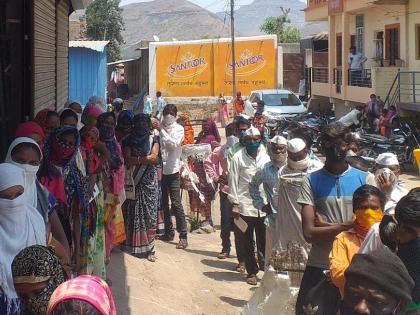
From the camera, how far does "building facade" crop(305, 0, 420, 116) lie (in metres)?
21.1

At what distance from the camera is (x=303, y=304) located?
178 inches

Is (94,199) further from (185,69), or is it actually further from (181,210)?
(185,69)

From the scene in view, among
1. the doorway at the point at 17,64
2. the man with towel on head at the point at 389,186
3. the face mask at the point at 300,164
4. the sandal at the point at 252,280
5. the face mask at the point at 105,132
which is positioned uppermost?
the doorway at the point at 17,64

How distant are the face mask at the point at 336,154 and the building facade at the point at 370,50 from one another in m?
15.4

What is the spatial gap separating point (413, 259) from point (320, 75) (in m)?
29.3

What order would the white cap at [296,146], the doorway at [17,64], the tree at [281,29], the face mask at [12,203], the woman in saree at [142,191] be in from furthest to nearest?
the tree at [281,29] → the woman in saree at [142,191] → the doorway at [17,64] → the white cap at [296,146] → the face mask at [12,203]

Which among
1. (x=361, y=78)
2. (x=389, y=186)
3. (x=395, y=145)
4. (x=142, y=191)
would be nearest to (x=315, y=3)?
(x=361, y=78)

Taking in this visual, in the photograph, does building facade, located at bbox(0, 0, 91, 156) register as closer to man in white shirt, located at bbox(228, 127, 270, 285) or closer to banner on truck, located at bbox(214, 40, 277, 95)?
man in white shirt, located at bbox(228, 127, 270, 285)

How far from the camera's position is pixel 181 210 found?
8.91m

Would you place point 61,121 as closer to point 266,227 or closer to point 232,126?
point 266,227

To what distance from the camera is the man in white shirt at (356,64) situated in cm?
2527

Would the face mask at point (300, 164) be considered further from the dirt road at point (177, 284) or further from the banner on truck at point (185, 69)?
the banner on truck at point (185, 69)

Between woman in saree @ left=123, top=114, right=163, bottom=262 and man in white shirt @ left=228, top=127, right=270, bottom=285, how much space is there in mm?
943

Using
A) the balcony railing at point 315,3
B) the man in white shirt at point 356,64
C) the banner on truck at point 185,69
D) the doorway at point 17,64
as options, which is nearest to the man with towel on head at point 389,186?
the doorway at point 17,64
